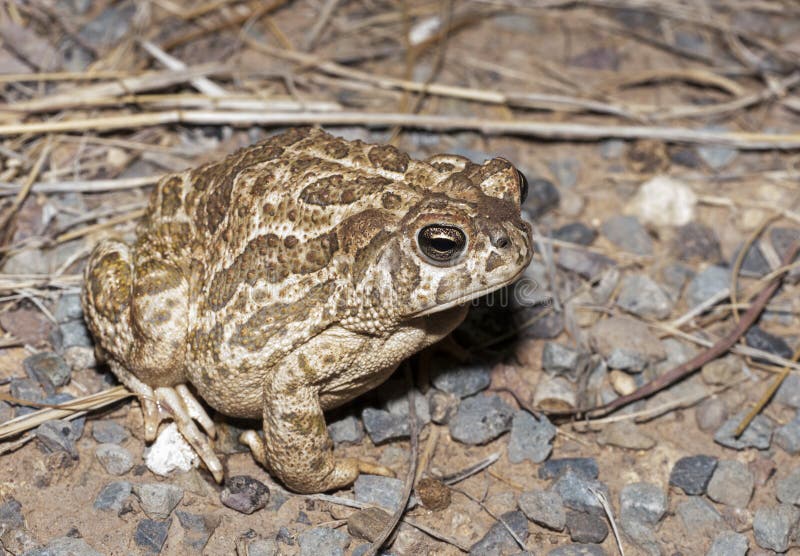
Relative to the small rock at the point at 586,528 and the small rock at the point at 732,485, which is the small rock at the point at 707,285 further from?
the small rock at the point at 586,528

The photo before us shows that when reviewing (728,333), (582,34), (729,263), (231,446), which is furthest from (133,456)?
(582,34)

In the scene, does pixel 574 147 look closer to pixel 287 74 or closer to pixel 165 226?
pixel 287 74

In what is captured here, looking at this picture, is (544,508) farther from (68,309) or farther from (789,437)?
(68,309)

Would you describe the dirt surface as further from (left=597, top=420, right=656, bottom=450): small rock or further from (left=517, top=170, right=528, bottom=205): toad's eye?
(left=517, top=170, right=528, bottom=205): toad's eye

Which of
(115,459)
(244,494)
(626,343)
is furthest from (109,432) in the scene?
(626,343)

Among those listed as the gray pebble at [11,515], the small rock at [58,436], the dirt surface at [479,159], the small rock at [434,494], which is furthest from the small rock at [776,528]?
the gray pebble at [11,515]

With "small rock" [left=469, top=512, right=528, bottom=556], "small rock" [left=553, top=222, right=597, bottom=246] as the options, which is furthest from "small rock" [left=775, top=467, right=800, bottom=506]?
"small rock" [left=553, top=222, right=597, bottom=246]

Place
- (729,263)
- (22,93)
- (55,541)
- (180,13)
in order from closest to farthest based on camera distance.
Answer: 1. (55,541)
2. (729,263)
3. (22,93)
4. (180,13)
